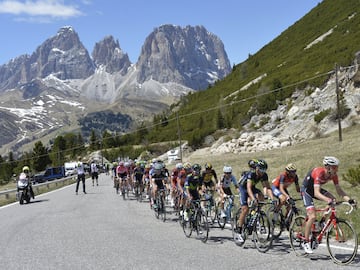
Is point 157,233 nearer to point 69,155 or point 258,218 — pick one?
point 258,218

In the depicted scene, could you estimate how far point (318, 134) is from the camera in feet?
140

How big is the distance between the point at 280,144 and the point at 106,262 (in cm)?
3796

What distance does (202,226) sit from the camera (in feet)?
35.9

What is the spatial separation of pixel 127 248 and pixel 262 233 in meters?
3.07

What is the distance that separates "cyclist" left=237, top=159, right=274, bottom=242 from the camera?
9.80 metres

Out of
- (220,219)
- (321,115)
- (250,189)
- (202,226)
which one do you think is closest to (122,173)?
(220,219)

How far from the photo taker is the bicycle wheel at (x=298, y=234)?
28.1ft

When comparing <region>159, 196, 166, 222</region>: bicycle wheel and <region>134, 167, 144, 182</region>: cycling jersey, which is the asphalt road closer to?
<region>159, 196, 166, 222</region>: bicycle wheel

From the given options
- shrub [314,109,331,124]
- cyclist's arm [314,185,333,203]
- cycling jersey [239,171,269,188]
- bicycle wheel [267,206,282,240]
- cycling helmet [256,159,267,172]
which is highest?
shrub [314,109,331,124]

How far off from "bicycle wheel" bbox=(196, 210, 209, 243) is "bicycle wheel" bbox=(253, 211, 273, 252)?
153cm

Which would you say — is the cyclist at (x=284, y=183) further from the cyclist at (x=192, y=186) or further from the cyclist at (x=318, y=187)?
the cyclist at (x=192, y=186)

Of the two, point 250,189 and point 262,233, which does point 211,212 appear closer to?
point 250,189

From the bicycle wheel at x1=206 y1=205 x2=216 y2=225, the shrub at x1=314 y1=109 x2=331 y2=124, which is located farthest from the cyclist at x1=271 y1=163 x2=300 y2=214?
the shrub at x1=314 y1=109 x2=331 y2=124

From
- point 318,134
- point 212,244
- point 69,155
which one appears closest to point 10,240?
point 212,244
